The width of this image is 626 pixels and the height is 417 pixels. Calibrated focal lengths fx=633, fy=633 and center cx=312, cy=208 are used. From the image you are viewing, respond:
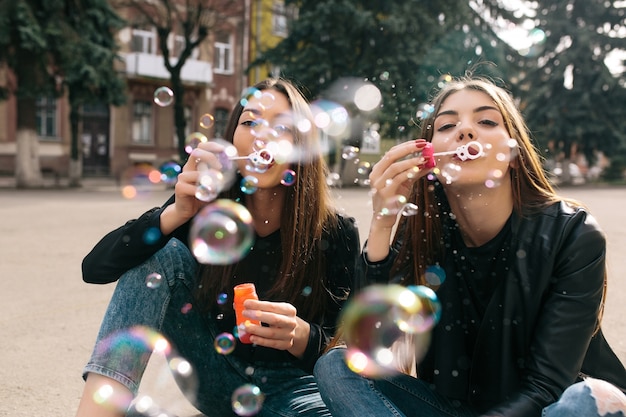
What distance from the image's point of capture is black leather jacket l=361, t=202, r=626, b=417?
61.8 inches

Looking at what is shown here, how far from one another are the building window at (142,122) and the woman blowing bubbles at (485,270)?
2339 cm

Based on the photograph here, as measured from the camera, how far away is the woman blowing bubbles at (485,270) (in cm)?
160

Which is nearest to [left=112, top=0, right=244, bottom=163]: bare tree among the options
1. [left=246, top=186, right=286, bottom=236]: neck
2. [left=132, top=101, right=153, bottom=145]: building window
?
[left=132, top=101, right=153, bottom=145]: building window

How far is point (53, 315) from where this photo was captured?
12.9 ft

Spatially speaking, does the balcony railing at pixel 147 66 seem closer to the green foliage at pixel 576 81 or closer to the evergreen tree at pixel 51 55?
the evergreen tree at pixel 51 55

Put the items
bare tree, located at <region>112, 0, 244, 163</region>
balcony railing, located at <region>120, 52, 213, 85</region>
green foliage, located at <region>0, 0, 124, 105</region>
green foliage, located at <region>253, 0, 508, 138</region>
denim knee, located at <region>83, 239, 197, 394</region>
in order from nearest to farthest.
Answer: denim knee, located at <region>83, 239, 197, 394</region>
green foliage, located at <region>0, 0, 124, 105</region>
green foliage, located at <region>253, 0, 508, 138</region>
bare tree, located at <region>112, 0, 244, 163</region>
balcony railing, located at <region>120, 52, 213, 85</region>

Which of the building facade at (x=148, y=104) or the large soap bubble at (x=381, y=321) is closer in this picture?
the large soap bubble at (x=381, y=321)

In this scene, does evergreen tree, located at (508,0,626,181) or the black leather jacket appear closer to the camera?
the black leather jacket

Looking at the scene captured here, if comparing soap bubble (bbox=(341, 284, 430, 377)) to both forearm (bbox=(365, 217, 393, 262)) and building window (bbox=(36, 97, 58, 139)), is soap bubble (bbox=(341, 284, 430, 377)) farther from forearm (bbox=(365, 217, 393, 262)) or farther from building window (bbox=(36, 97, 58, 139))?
building window (bbox=(36, 97, 58, 139))

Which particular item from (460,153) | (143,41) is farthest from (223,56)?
(460,153)

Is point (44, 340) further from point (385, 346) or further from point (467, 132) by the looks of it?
point (467, 132)

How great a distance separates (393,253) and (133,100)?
23.4m

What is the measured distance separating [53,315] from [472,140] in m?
3.09

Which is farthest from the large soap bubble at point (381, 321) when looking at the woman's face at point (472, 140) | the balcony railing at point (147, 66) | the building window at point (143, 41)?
the building window at point (143, 41)
